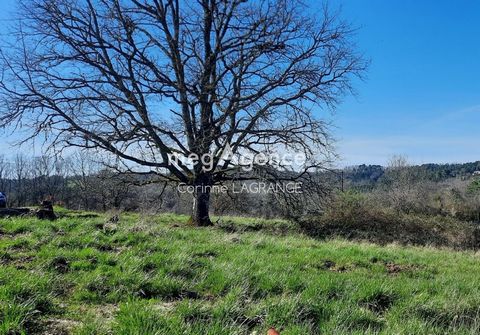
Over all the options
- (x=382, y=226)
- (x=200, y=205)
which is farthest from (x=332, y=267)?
(x=382, y=226)

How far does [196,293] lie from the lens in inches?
161

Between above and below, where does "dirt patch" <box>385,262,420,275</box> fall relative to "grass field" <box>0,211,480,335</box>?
below

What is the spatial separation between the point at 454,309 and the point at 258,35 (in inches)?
452

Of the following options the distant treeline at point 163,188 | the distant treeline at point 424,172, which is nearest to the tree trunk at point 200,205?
the distant treeline at point 163,188

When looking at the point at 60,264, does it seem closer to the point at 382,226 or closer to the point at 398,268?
the point at 398,268

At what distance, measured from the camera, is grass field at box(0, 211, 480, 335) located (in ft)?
9.91

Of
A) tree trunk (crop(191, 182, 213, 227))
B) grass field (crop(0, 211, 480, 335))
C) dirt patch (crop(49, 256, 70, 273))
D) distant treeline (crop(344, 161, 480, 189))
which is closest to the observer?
grass field (crop(0, 211, 480, 335))

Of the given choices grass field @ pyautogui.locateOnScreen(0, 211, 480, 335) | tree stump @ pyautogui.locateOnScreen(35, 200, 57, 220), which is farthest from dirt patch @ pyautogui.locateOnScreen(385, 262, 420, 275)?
tree stump @ pyautogui.locateOnScreen(35, 200, 57, 220)

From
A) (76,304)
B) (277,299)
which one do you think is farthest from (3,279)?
(277,299)

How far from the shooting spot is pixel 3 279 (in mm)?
3557

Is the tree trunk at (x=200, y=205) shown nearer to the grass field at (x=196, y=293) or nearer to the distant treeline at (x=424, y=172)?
the grass field at (x=196, y=293)

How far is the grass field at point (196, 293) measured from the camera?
302 centimetres

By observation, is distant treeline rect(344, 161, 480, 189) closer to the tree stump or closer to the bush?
the bush

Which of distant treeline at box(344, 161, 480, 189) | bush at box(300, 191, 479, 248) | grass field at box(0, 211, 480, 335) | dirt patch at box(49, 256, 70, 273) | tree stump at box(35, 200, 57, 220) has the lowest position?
bush at box(300, 191, 479, 248)
